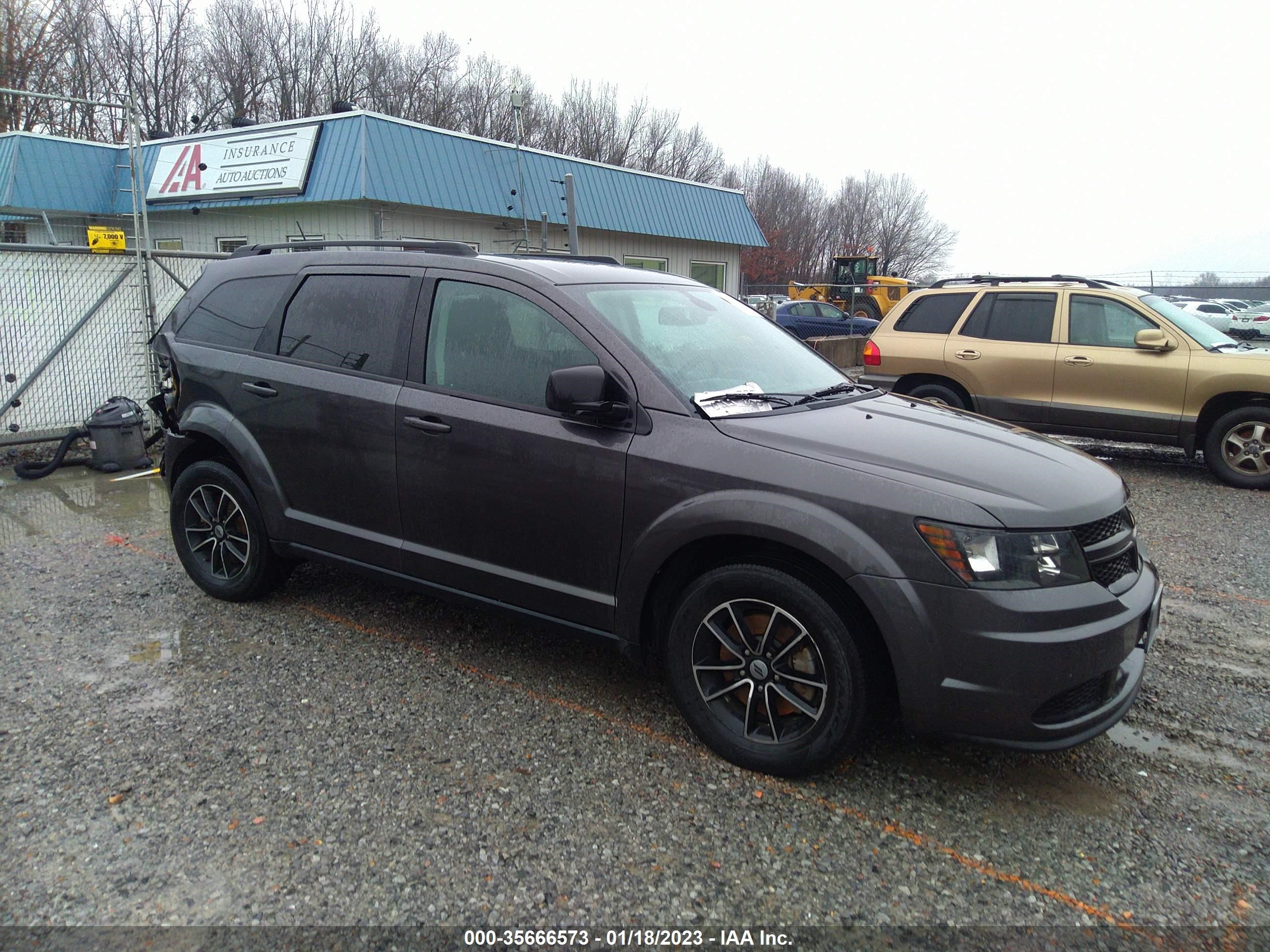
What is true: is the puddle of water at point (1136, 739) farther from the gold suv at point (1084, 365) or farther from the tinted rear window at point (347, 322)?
the gold suv at point (1084, 365)

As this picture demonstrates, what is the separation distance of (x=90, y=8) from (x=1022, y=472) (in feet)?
108

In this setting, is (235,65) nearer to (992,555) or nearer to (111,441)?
(111,441)

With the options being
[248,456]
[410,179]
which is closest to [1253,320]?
[410,179]

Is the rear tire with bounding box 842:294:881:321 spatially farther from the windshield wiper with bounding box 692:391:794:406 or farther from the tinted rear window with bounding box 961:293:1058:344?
the windshield wiper with bounding box 692:391:794:406

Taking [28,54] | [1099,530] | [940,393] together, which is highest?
[28,54]

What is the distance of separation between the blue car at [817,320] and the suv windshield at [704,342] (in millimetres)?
21565

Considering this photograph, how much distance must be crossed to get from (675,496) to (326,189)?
528 inches

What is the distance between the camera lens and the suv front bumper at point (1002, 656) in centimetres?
268

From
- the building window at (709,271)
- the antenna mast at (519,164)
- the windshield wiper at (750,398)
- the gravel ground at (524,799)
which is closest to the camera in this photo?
the gravel ground at (524,799)

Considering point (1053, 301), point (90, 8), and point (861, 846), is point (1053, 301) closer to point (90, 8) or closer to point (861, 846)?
point (861, 846)

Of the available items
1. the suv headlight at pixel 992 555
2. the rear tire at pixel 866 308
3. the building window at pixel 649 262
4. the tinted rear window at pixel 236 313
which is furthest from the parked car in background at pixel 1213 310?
the tinted rear window at pixel 236 313

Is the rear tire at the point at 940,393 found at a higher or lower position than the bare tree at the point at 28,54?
lower

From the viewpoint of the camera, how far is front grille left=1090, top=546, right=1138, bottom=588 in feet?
9.49

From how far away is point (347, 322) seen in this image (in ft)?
13.7
